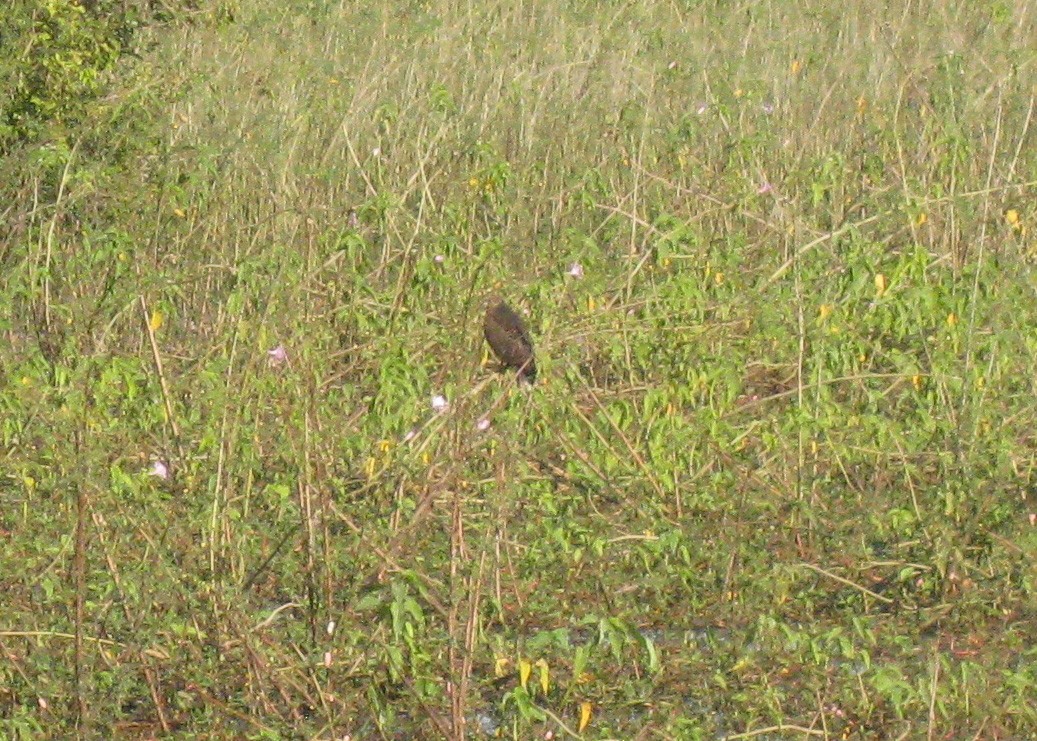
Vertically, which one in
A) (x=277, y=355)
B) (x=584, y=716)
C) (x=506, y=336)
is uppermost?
(x=277, y=355)

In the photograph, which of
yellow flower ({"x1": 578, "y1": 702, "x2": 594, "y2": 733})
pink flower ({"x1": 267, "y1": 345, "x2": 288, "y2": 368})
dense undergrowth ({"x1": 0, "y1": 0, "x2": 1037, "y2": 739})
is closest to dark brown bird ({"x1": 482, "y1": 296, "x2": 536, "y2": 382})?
dense undergrowth ({"x1": 0, "y1": 0, "x2": 1037, "y2": 739})

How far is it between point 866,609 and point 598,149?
3012 millimetres

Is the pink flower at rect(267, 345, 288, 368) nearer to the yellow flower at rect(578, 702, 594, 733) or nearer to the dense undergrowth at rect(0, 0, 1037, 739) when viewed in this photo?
the dense undergrowth at rect(0, 0, 1037, 739)

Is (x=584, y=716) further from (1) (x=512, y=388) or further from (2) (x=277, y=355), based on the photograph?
(1) (x=512, y=388)

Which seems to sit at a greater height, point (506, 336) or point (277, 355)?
point (277, 355)

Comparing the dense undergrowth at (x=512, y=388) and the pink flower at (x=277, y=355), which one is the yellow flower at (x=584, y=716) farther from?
the pink flower at (x=277, y=355)

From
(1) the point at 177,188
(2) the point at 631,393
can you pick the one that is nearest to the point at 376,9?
(1) the point at 177,188

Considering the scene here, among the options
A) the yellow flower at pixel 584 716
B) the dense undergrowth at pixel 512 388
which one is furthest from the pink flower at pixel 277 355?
the yellow flower at pixel 584 716

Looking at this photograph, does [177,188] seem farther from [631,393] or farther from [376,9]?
[376,9]

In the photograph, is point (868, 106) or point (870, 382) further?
point (868, 106)

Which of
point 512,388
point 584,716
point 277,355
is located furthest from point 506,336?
point 584,716

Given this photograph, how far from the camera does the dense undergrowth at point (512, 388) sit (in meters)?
3.33

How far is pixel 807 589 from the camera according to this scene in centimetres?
392

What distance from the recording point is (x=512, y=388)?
14.4ft
